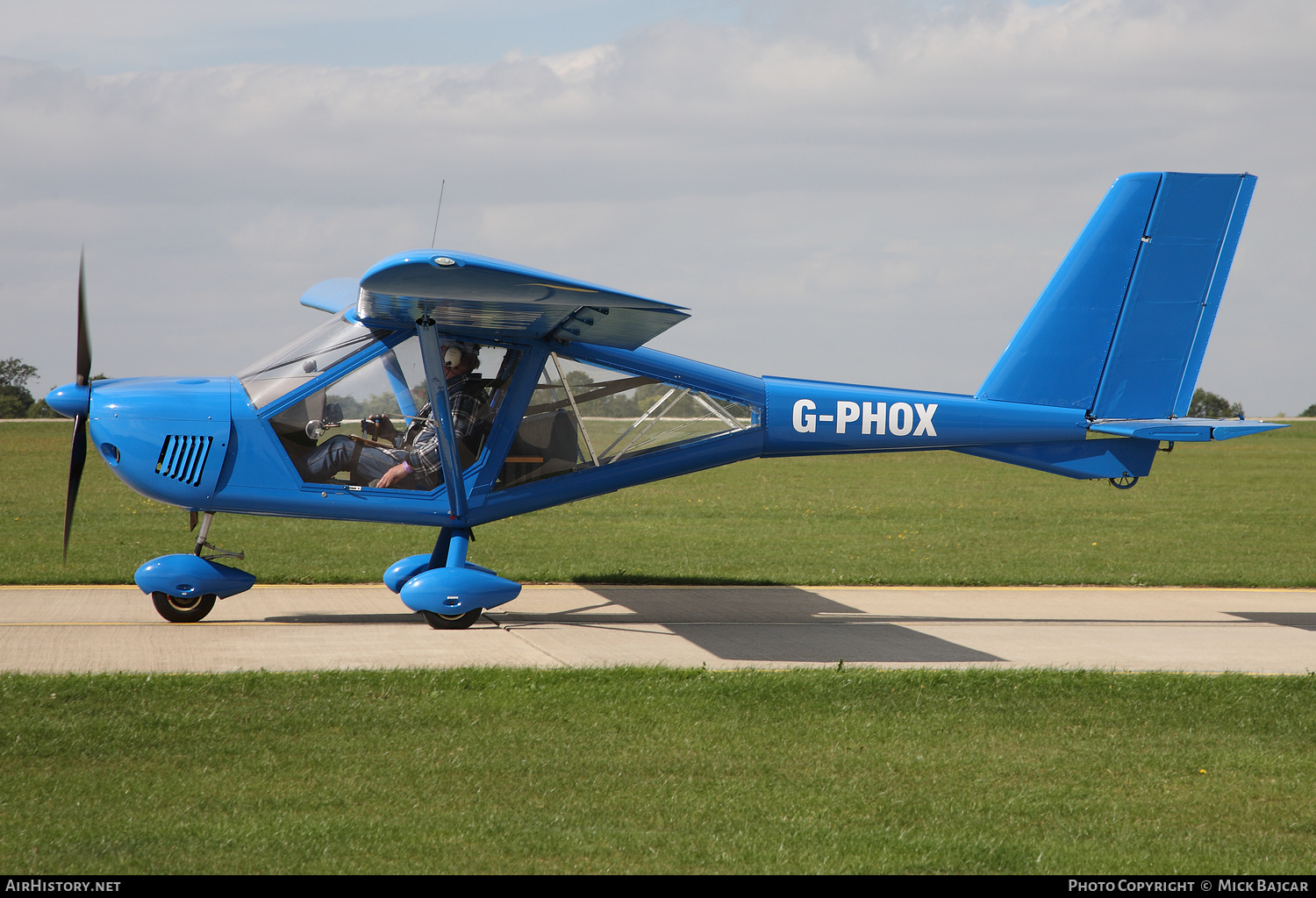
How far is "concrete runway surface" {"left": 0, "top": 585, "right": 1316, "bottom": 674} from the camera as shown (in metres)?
7.71

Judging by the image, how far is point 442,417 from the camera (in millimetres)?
8438

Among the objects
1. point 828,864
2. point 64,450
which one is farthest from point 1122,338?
point 64,450

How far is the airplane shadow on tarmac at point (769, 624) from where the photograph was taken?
8.18 meters

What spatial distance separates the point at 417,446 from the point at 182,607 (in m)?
2.20

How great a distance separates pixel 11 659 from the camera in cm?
723

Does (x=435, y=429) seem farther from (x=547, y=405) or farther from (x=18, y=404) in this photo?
(x=18, y=404)

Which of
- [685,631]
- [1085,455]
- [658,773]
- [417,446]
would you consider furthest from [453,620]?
[1085,455]

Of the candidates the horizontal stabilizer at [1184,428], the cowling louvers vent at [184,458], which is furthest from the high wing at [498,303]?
the horizontal stabilizer at [1184,428]

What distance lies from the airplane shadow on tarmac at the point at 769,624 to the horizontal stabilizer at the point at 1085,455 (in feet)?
6.22

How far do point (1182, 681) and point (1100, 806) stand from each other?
8.45 feet

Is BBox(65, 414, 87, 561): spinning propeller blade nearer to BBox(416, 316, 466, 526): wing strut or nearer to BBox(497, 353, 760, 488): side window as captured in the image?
BBox(416, 316, 466, 526): wing strut

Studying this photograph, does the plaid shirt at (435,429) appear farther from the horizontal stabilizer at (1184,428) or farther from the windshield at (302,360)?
the horizontal stabilizer at (1184,428)

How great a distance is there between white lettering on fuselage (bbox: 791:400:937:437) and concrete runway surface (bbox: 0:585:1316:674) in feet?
5.37

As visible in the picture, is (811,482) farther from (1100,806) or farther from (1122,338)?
(1100,806)
